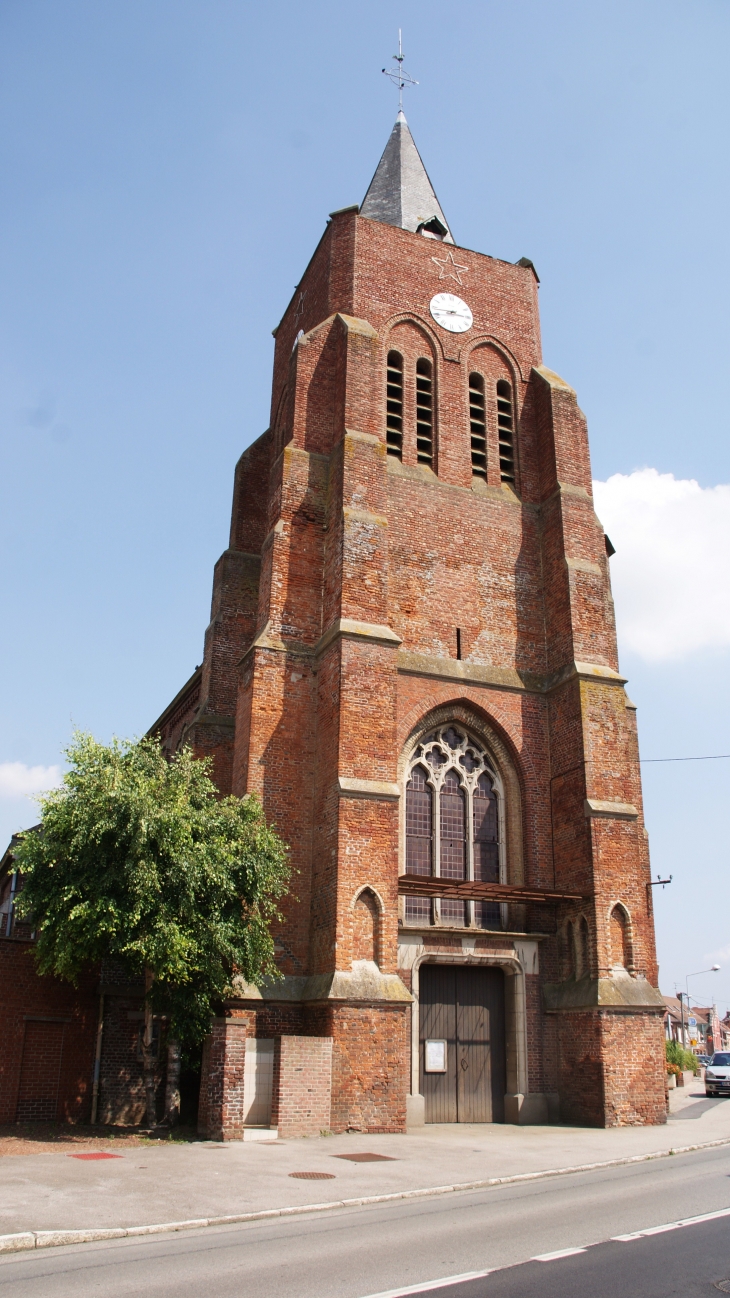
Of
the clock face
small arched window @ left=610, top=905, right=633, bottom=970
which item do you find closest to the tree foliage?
small arched window @ left=610, top=905, right=633, bottom=970

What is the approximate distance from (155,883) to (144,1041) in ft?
9.57

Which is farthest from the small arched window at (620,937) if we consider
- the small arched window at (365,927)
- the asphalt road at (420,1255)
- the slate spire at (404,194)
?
the slate spire at (404,194)

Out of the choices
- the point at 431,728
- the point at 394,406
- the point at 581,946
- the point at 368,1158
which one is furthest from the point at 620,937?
the point at 394,406

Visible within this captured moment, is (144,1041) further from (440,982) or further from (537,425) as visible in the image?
(537,425)

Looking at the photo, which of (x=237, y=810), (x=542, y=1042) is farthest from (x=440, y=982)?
(x=237, y=810)

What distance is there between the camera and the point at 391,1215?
8.38 metres

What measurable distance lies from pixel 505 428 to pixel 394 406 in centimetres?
274

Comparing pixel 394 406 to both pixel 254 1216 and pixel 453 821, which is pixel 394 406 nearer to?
pixel 453 821

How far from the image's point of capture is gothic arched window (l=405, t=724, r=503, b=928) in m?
18.2

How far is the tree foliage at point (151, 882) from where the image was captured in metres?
13.6

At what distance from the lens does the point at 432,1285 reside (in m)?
5.83

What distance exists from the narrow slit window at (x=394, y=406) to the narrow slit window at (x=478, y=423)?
1.75 meters

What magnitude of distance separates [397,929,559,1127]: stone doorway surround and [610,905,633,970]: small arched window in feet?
4.88

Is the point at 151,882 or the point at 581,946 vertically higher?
the point at 151,882
